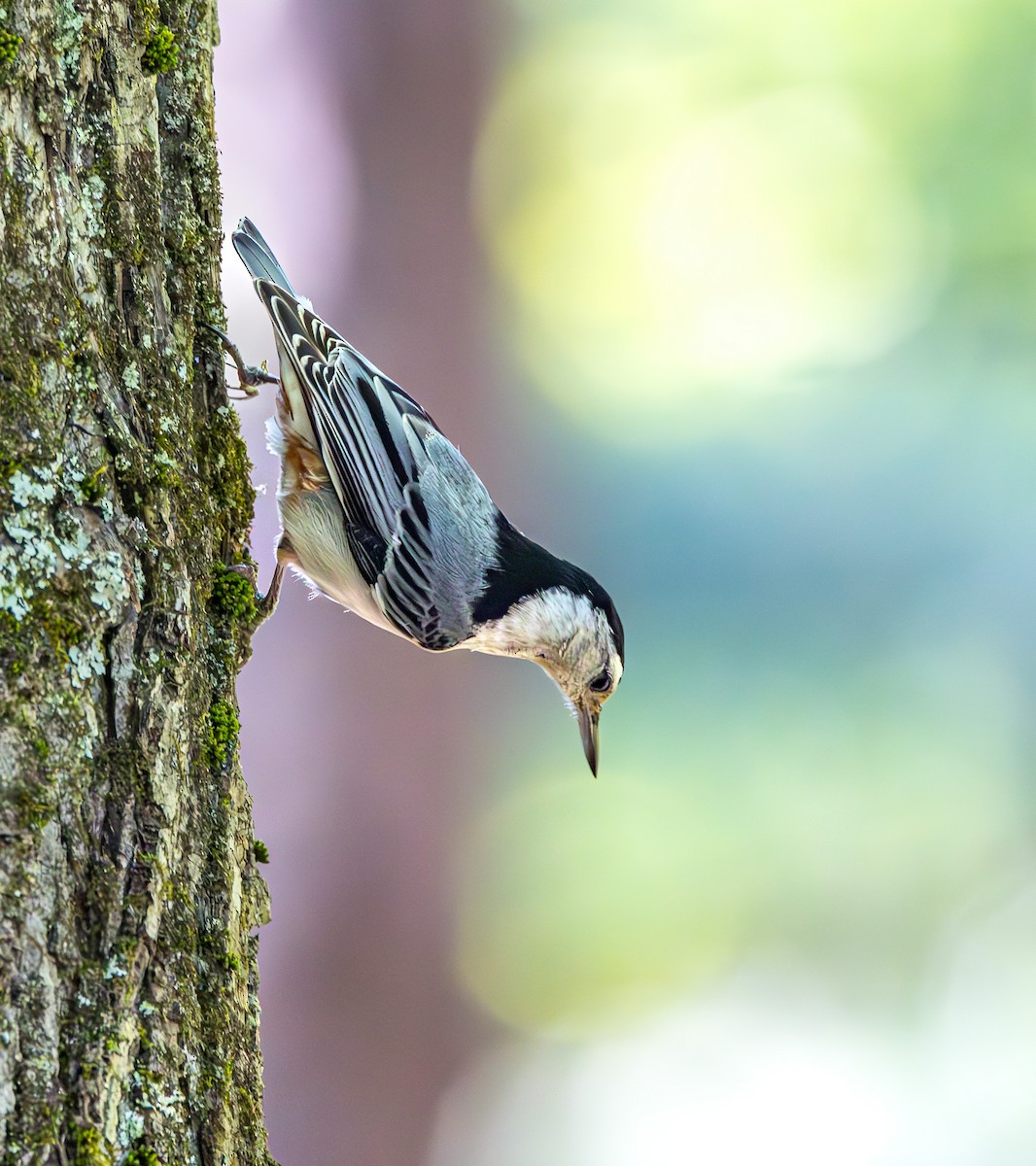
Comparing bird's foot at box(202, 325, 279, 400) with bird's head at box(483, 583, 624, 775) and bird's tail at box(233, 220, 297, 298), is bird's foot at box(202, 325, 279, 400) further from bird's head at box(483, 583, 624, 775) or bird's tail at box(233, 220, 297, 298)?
bird's head at box(483, 583, 624, 775)

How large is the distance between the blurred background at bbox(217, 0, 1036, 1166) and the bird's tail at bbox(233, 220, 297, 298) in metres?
1.29

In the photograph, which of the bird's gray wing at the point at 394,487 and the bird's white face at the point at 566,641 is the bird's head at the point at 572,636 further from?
the bird's gray wing at the point at 394,487

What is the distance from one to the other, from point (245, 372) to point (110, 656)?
0.80 m

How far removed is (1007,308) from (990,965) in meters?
2.33

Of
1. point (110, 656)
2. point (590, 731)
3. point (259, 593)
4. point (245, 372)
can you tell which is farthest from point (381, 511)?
point (110, 656)

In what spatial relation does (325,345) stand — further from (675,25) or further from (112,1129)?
(675,25)

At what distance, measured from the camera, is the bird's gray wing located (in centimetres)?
213

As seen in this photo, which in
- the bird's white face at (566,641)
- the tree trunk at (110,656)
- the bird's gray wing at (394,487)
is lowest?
the tree trunk at (110,656)

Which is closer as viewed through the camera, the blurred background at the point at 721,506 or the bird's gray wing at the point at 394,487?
the bird's gray wing at the point at 394,487

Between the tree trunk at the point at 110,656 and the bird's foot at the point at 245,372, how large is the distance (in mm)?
115

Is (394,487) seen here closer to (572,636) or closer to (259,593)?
(259,593)

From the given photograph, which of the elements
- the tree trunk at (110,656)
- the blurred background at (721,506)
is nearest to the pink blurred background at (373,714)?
the blurred background at (721,506)

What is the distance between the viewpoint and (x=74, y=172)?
118cm

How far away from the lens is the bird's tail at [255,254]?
2129 mm
